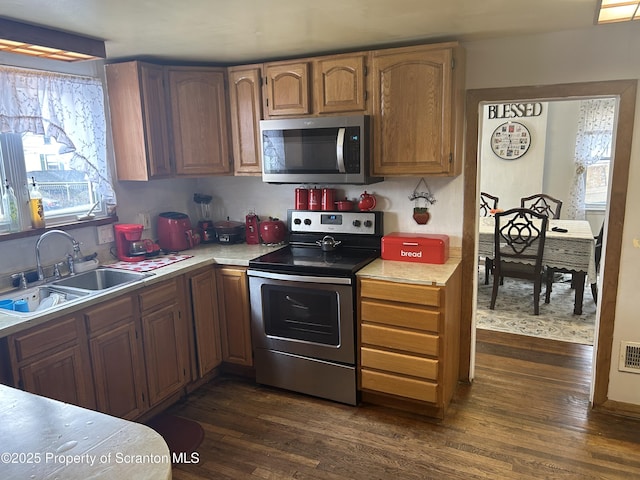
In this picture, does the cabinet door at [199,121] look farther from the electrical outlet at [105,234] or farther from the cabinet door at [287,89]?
the electrical outlet at [105,234]

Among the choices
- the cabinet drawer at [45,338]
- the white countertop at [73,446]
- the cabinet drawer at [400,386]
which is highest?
the white countertop at [73,446]

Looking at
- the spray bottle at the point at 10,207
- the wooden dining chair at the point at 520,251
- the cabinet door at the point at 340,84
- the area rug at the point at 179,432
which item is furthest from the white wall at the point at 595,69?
the spray bottle at the point at 10,207

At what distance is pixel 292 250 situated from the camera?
3.43 m

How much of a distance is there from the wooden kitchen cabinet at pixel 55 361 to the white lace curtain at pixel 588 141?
5933mm

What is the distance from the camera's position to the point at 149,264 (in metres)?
3.10

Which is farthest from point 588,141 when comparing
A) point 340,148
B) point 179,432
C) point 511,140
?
point 179,432

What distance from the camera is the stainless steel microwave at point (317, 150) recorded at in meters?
2.91

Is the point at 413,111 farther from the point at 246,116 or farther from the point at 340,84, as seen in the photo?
the point at 246,116

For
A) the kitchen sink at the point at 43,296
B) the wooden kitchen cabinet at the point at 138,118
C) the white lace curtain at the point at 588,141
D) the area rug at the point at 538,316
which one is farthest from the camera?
the white lace curtain at the point at 588,141

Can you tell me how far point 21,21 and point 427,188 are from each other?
2.44 m

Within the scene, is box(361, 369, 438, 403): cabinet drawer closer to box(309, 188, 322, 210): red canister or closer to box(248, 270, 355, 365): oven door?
box(248, 270, 355, 365): oven door

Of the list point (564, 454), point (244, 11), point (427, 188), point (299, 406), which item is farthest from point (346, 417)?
point (244, 11)

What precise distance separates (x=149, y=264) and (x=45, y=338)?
3.20ft

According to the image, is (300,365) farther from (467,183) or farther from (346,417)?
(467,183)
